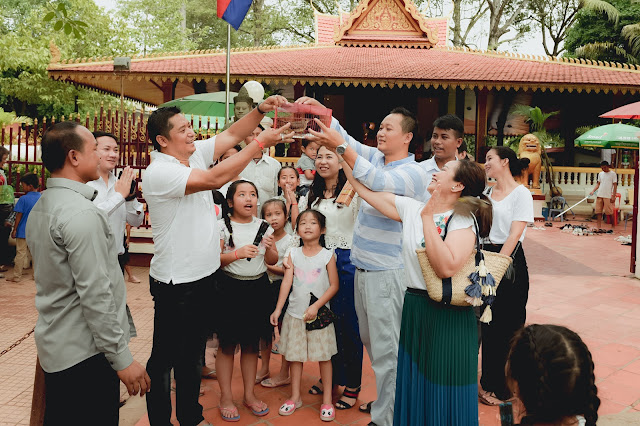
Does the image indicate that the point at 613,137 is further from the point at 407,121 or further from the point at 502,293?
the point at 407,121

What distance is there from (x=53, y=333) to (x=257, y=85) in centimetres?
311

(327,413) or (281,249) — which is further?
(281,249)

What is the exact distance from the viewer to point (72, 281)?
208 cm

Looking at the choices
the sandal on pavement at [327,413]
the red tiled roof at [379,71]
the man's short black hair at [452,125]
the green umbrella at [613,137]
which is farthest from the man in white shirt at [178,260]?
the green umbrella at [613,137]

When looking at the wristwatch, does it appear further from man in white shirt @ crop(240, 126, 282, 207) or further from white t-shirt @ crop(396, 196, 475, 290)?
man in white shirt @ crop(240, 126, 282, 207)

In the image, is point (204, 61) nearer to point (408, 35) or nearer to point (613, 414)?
point (408, 35)

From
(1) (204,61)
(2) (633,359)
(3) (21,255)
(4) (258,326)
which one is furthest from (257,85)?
(1) (204,61)

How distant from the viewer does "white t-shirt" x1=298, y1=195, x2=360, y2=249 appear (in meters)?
3.62

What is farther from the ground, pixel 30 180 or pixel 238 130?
pixel 238 130

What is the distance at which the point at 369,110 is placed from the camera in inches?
752

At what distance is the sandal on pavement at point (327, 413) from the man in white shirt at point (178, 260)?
2.60 feet

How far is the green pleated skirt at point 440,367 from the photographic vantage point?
2.39 metres

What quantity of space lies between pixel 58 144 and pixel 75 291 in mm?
604

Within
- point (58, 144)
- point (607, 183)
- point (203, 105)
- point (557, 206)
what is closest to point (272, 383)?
point (58, 144)
